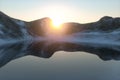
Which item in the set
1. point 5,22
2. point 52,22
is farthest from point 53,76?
point 52,22

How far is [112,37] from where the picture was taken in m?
128

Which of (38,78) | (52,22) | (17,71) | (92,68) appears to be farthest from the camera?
(52,22)

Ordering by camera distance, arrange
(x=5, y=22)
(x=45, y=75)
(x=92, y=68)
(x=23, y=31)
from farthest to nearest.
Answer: (x=23, y=31) → (x=5, y=22) → (x=92, y=68) → (x=45, y=75)

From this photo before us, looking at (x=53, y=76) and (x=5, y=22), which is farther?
(x=5, y=22)

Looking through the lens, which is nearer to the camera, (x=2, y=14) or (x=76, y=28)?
(x=2, y=14)

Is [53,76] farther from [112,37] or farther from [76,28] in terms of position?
[76,28]

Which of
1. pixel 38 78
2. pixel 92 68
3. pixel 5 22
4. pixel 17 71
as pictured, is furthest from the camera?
pixel 5 22

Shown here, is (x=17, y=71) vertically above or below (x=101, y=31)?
above

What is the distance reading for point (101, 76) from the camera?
28828mm

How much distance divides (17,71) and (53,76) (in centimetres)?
415

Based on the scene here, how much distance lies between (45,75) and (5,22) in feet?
319

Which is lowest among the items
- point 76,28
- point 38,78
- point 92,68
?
point 76,28

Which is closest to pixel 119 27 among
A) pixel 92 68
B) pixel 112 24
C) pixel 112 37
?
pixel 112 24

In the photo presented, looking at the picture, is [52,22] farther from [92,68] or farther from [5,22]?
[92,68]
